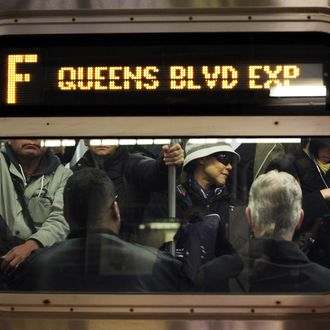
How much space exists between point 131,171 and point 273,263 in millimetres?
788

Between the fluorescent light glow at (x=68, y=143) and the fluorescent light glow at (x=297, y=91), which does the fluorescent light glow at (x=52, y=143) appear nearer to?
the fluorescent light glow at (x=68, y=143)

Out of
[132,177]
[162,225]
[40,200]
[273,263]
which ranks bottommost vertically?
[273,263]

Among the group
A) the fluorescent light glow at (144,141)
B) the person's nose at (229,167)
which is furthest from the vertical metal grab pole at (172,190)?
the person's nose at (229,167)

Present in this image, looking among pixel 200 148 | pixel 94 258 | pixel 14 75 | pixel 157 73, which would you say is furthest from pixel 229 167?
pixel 14 75

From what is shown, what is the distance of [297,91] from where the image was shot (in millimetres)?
3832

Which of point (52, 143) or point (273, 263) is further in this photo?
point (52, 143)

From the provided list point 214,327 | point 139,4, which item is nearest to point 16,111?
point 139,4

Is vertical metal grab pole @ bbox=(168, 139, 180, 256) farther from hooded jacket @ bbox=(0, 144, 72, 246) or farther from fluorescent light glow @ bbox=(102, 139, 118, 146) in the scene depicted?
hooded jacket @ bbox=(0, 144, 72, 246)

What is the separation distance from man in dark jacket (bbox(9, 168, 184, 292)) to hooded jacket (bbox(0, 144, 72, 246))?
4cm

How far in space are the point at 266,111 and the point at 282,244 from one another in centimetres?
62

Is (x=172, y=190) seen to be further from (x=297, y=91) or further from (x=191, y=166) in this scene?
(x=297, y=91)

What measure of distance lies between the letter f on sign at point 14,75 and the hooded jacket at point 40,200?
0.32m

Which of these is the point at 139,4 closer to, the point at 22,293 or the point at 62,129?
the point at 62,129

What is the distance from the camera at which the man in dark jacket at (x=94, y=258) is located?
385 cm
